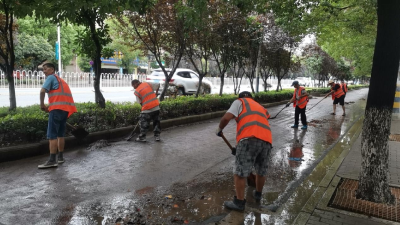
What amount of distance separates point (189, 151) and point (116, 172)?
203cm

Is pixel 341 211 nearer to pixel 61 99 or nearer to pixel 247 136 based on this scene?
pixel 247 136

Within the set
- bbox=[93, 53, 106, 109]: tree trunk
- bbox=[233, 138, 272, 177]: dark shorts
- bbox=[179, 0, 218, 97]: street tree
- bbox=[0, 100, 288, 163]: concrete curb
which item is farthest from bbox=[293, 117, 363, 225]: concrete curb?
bbox=[93, 53, 106, 109]: tree trunk

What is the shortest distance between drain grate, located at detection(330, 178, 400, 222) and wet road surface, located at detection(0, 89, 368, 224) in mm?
743

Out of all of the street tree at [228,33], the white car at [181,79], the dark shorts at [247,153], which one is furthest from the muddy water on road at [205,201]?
the white car at [181,79]

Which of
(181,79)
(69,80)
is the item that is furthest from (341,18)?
(69,80)

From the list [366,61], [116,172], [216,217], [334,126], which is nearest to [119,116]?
[116,172]

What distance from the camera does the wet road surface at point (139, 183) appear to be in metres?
3.74

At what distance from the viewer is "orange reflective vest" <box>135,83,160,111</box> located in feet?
24.4

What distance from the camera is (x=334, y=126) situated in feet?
37.4

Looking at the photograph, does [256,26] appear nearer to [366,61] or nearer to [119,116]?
[119,116]

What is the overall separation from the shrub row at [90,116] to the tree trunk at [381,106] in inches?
222

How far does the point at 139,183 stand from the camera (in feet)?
15.8

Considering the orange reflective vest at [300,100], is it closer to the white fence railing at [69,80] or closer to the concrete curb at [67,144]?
the concrete curb at [67,144]

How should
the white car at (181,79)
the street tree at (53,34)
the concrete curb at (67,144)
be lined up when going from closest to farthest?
1. the concrete curb at (67,144)
2. the white car at (181,79)
3. the street tree at (53,34)
